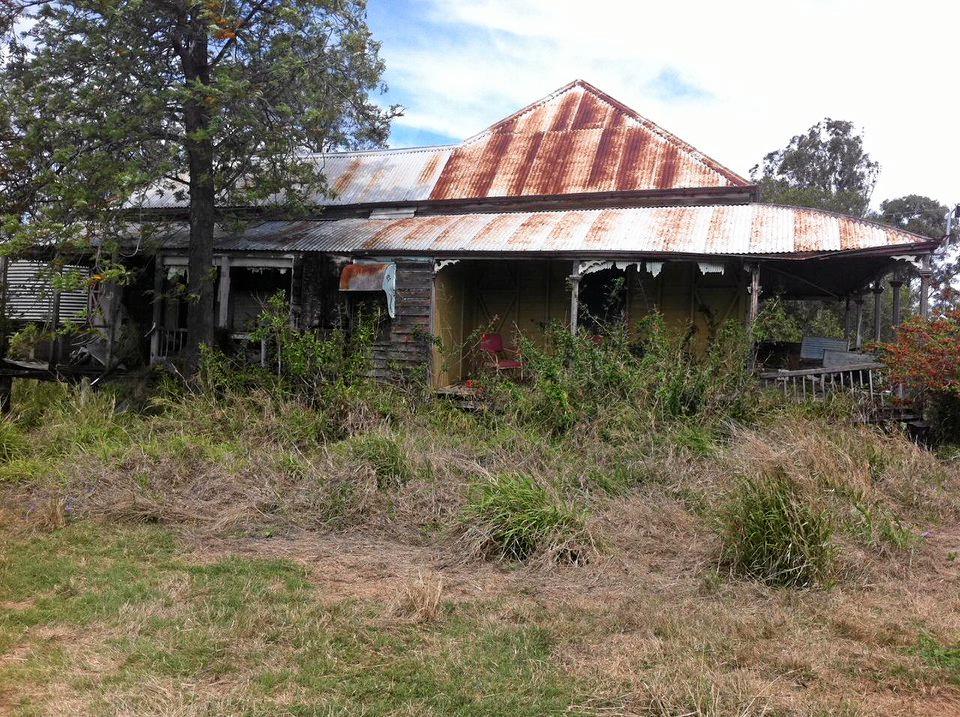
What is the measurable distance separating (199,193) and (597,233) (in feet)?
22.3

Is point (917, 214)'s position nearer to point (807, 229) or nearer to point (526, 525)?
point (807, 229)

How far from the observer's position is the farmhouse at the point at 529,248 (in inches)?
455

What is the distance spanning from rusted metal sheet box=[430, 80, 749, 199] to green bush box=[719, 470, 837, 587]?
992 cm

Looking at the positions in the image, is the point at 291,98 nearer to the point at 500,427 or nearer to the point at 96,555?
the point at 500,427

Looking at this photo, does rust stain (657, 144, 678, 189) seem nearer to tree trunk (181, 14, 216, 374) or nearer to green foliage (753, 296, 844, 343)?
green foliage (753, 296, 844, 343)

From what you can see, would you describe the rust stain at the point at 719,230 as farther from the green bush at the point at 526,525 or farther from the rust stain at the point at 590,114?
the green bush at the point at 526,525

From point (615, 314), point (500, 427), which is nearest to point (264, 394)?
point (500, 427)

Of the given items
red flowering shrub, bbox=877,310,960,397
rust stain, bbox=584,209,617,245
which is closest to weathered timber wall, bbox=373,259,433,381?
rust stain, bbox=584,209,617,245

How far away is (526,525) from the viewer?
5.84 m

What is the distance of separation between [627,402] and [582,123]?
1045 centimetres

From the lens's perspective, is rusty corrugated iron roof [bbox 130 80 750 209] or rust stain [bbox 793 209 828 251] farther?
rusty corrugated iron roof [bbox 130 80 750 209]

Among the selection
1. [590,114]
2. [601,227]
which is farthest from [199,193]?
[590,114]

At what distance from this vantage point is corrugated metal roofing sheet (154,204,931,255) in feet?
36.2

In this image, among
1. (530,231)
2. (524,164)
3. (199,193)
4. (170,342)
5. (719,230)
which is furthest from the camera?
(524,164)
